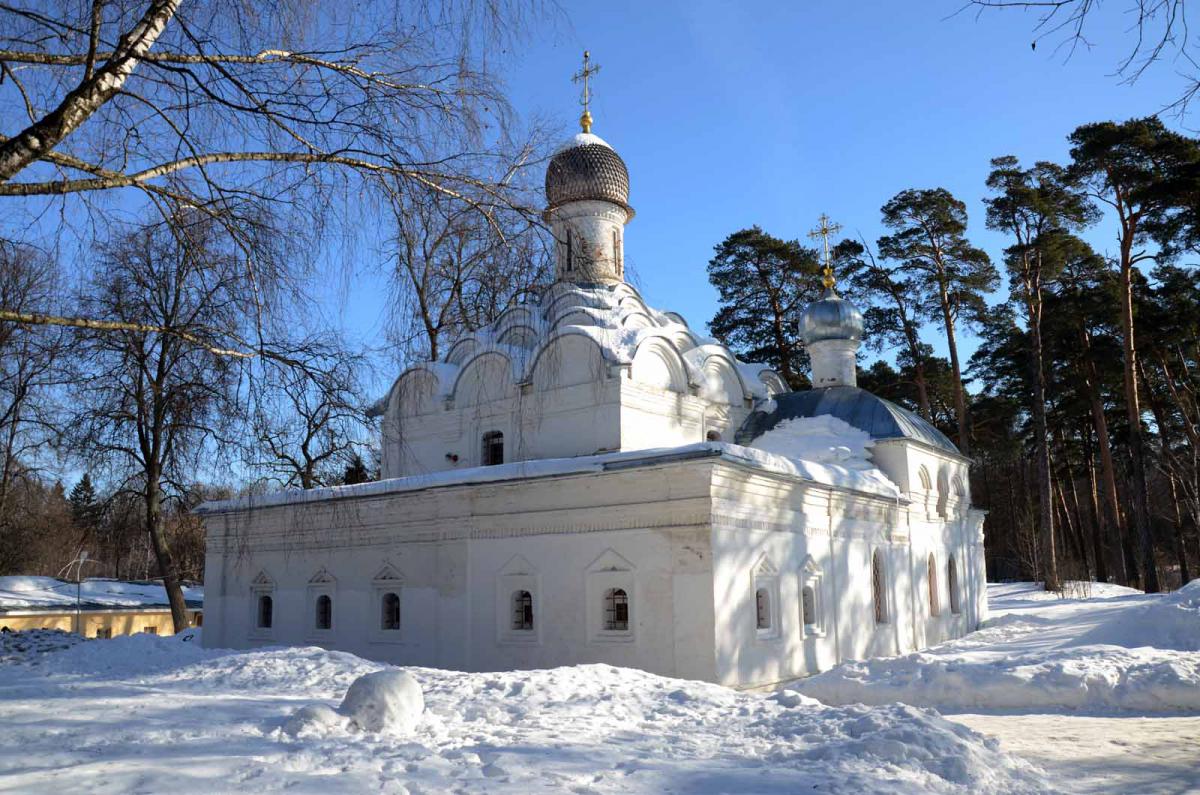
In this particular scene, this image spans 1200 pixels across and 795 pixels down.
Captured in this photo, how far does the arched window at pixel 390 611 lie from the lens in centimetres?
1323

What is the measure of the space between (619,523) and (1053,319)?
19247mm

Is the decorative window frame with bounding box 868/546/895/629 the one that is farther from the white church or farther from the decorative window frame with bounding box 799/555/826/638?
the decorative window frame with bounding box 799/555/826/638

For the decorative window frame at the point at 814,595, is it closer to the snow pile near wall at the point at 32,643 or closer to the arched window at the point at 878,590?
the arched window at the point at 878,590

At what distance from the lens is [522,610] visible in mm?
11961

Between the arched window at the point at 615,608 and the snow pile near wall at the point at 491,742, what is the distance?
11.5 feet

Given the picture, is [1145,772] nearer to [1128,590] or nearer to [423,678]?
[423,678]

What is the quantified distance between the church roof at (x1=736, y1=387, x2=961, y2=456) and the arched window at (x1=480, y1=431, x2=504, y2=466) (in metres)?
4.17

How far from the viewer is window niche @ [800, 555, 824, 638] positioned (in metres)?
12.2

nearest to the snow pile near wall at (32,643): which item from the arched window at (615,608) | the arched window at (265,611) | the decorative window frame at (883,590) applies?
the arched window at (265,611)

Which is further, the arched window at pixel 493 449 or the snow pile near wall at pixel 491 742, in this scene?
the arched window at pixel 493 449

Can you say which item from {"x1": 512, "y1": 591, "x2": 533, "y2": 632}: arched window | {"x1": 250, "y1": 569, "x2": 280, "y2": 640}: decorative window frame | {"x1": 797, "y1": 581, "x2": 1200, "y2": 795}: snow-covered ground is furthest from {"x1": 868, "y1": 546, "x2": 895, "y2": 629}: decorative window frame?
{"x1": 250, "y1": 569, "x2": 280, "y2": 640}: decorative window frame

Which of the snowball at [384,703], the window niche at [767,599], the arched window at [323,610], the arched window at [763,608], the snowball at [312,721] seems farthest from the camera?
the arched window at [323,610]

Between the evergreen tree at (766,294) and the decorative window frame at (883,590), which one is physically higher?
the evergreen tree at (766,294)

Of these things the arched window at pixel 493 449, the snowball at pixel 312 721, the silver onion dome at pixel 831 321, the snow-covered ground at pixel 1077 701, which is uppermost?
the silver onion dome at pixel 831 321
